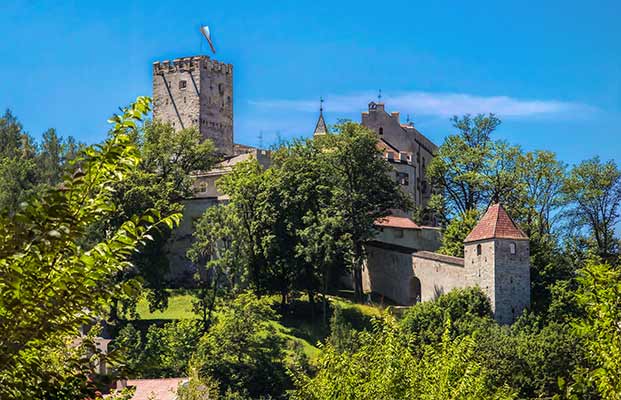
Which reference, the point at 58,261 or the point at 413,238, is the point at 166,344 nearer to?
the point at 413,238

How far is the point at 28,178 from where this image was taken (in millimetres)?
74500

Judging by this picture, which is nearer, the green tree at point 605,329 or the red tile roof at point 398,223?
the green tree at point 605,329

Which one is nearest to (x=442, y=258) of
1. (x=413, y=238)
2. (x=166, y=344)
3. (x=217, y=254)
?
(x=413, y=238)

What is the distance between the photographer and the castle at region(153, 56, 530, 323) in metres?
49.6

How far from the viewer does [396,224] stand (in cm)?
6481

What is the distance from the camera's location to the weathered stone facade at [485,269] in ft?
160

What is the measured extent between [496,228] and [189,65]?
113 feet

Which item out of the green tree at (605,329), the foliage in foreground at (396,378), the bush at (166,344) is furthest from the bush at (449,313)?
the green tree at (605,329)

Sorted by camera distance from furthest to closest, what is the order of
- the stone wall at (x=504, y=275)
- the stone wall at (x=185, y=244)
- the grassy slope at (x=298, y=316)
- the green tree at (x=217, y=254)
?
the stone wall at (x=185, y=244) < the green tree at (x=217, y=254) < the grassy slope at (x=298, y=316) < the stone wall at (x=504, y=275)

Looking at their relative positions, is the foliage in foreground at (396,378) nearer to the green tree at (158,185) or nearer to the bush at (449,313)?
the bush at (449,313)

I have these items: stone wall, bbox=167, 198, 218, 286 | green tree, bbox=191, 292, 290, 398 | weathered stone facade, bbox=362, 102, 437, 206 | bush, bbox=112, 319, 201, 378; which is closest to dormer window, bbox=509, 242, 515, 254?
green tree, bbox=191, 292, 290, 398

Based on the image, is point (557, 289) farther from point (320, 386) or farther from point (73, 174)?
point (73, 174)

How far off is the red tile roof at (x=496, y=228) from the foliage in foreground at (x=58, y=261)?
136 feet

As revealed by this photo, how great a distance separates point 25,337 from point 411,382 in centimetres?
2012
